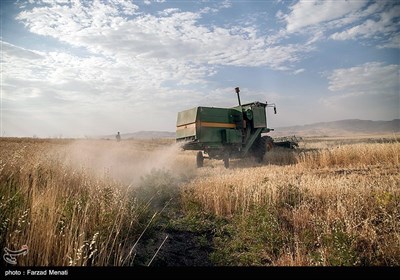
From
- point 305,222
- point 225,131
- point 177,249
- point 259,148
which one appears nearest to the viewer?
point 177,249

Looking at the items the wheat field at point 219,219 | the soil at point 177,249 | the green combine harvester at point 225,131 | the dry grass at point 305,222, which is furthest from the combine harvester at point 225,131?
the soil at point 177,249

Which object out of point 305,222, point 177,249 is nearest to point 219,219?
point 177,249

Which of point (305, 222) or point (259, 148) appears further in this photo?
point (259, 148)

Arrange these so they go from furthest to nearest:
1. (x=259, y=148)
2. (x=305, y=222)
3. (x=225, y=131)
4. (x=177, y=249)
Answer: (x=259, y=148) < (x=225, y=131) < (x=305, y=222) < (x=177, y=249)

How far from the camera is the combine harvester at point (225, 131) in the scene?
40.7 feet

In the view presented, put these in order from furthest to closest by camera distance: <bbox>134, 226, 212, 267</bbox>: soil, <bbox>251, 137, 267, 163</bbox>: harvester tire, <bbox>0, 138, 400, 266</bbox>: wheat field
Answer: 1. <bbox>251, 137, 267, 163</bbox>: harvester tire
2. <bbox>134, 226, 212, 267</bbox>: soil
3. <bbox>0, 138, 400, 266</bbox>: wheat field

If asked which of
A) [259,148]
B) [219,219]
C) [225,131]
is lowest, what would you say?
[219,219]

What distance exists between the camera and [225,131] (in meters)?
→ 13.0

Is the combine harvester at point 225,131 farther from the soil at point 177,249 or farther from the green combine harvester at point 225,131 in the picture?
the soil at point 177,249

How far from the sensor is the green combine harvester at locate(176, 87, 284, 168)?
1240cm

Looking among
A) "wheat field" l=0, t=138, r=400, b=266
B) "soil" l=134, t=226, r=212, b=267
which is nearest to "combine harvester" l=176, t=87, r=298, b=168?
"wheat field" l=0, t=138, r=400, b=266

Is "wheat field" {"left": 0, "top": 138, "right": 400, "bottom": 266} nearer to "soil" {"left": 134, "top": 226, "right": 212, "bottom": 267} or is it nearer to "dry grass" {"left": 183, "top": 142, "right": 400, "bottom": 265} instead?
"dry grass" {"left": 183, "top": 142, "right": 400, "bottom": 265}

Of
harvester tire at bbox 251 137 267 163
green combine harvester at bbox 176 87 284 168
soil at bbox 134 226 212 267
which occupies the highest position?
green combine harvester at bbox 176 87 284 168

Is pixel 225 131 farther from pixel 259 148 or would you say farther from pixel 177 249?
pixel 177 249
